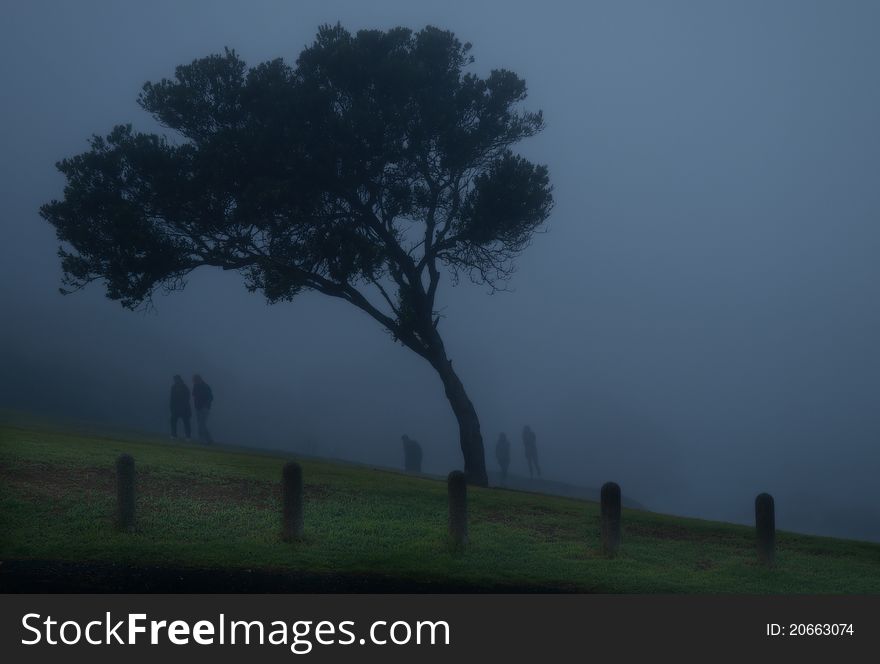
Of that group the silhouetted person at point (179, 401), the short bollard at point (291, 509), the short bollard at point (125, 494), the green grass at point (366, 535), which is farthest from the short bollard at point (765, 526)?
the silhouetted person at point (179, 401)

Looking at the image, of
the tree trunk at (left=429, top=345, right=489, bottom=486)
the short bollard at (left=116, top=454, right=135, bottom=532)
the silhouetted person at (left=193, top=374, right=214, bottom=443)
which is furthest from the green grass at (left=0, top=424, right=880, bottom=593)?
the silhouetted person at (left=193, top=374, right=214, bottom=443)

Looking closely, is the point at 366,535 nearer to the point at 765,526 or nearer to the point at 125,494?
the point at 125,494

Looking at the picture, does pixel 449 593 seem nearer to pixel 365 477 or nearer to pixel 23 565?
pixel 23 565

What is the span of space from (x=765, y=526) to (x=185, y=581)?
10.1 metres

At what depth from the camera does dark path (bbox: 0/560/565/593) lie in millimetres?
12391

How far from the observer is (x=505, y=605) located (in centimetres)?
1246

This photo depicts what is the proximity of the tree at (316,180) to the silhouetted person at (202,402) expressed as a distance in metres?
5.89

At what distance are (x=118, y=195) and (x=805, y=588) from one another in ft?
78.4

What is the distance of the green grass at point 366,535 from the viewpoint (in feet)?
49.1

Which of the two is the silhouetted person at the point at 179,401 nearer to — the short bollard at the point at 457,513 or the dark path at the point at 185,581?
the short bollard at the point at 457,513

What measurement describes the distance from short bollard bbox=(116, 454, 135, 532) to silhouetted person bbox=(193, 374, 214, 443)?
2158cm

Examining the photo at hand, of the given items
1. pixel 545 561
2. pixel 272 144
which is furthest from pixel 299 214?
pixel 545 561

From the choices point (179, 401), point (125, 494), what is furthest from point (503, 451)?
point (125, 494)

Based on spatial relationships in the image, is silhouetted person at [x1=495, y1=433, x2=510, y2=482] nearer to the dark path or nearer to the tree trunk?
the tree trunk
